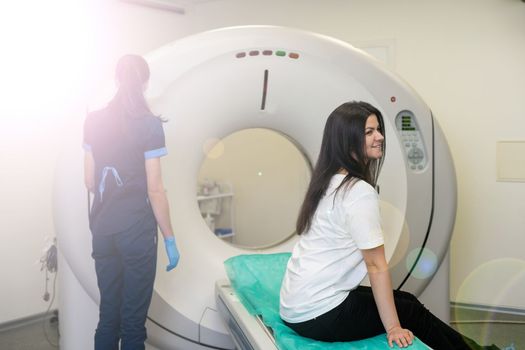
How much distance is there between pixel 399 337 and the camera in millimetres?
1050

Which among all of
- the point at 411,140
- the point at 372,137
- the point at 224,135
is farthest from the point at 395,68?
the point at 372,137

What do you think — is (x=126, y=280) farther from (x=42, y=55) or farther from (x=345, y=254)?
(x=42, y=55)

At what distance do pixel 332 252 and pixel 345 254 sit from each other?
0.03 meters

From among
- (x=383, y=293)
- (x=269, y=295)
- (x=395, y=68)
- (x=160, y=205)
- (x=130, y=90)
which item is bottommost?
(x=269, y=295)

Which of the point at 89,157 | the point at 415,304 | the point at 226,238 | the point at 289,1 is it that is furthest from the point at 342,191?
the point at 289,1

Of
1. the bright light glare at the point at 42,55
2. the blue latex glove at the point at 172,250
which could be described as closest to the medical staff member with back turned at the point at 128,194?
the blue latex glove at the point at 172,250

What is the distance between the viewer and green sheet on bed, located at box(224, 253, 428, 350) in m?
1.11

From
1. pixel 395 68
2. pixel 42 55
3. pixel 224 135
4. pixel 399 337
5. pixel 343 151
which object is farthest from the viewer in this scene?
pixel 395 68

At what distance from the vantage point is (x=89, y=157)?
1453mm

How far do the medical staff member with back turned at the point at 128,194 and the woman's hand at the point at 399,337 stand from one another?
0.69m

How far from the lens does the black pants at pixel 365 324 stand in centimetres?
113

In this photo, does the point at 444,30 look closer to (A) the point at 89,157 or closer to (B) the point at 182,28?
(B) the point at 182,28

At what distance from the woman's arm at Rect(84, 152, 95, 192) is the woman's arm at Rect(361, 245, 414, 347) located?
85cm

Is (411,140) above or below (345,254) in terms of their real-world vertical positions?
above
